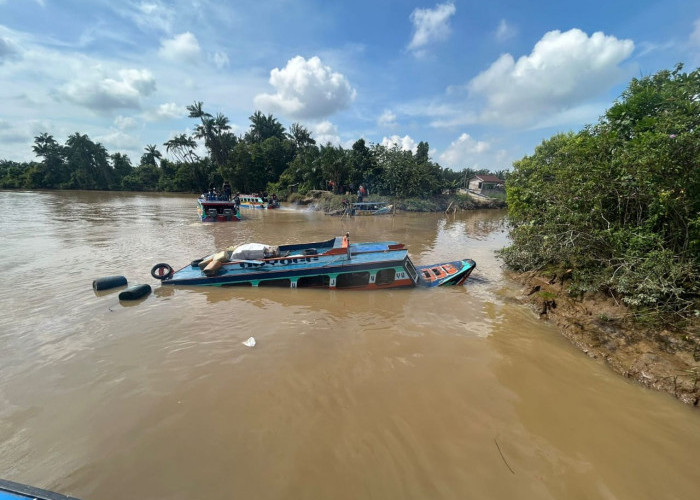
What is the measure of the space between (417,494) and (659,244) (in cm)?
719

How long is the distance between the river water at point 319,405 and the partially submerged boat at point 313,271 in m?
0.88

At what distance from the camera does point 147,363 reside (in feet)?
20.6

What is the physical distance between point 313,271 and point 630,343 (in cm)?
850

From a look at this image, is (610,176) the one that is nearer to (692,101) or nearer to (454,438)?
(692,101)

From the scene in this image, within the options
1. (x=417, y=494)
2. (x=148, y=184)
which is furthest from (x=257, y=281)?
(x=148, y=184)

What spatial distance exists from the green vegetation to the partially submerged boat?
3.52m

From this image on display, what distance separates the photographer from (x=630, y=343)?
21.3 ft

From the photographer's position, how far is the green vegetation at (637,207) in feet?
20.2

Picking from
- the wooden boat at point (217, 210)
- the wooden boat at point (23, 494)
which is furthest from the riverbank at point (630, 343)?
the wooden boat at point (217, 210)

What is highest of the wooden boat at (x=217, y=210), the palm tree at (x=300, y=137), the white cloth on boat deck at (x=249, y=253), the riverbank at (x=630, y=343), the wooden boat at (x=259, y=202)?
the palm tree at (x=300, y=137)

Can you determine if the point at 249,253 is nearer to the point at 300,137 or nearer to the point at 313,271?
the point at 313,271

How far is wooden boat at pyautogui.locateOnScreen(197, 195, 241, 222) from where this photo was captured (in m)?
27.7

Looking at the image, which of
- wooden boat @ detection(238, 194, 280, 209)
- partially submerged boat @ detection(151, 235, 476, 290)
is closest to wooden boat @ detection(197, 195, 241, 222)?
wooden boat @ detection(238, 194, 280, 209)

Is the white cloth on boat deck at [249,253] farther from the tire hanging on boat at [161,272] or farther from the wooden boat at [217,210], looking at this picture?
the wooden boat at [217,210]
